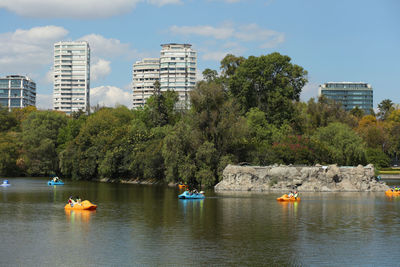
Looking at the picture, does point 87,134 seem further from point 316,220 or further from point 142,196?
point 316,220

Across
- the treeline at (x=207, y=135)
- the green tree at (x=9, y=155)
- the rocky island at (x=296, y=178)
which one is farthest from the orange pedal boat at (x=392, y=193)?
the green tree at (x=9, y=155)

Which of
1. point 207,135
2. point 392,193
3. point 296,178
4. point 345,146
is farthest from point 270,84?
point 392,193

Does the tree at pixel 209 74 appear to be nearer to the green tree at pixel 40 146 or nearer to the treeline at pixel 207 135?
the treeline at pixel 207 135

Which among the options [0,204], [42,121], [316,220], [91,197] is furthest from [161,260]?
[42,121]

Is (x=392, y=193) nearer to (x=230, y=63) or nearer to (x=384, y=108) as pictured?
(x=230, y=63)

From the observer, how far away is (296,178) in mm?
78000

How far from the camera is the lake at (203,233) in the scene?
3142 cm

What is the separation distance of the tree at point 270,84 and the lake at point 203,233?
41.7 meters

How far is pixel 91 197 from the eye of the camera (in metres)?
69.9

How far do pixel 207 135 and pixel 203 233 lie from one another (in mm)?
45079

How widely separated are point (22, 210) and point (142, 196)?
65.6 feet

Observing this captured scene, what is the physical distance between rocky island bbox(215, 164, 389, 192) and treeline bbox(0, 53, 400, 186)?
3914mm

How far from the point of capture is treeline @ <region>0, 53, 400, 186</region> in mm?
84250

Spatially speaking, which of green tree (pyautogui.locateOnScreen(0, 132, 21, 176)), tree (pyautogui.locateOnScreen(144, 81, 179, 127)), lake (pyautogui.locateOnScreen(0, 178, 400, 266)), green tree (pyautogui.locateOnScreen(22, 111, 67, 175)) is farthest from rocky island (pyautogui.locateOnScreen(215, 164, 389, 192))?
green tree (pyautogui.locateOnScreen(0, 132, 21, 176))
